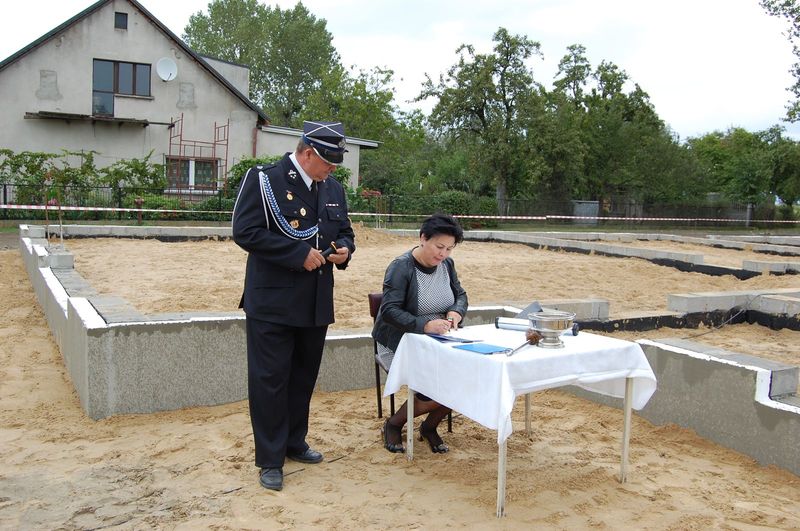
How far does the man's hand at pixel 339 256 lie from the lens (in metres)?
4.01

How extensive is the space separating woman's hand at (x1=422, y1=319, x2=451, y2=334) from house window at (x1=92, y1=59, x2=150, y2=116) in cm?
2606

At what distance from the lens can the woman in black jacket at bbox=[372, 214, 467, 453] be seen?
13.7 feet

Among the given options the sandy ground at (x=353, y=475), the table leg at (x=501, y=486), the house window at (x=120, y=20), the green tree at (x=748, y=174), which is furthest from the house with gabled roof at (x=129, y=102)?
the green tree at (x=748, y=174)

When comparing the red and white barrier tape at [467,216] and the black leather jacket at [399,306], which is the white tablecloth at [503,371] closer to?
the black leather jacket at [399,306]

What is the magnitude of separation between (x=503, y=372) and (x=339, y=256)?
1.17 meters

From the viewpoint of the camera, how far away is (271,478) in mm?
3826

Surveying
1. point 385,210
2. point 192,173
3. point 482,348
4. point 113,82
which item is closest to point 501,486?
point 482,348

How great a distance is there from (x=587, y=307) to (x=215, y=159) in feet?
77.0

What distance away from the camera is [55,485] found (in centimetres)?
381

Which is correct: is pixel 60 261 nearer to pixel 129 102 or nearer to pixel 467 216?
pixel 467 216

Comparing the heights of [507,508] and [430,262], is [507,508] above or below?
below

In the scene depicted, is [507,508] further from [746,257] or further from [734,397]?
[746,257]

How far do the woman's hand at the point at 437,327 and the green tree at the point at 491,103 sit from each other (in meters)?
29.2

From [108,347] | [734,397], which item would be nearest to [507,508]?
[734,397]
